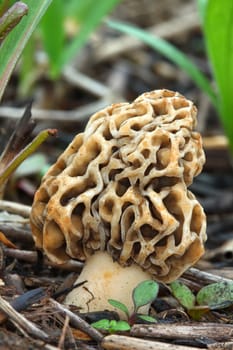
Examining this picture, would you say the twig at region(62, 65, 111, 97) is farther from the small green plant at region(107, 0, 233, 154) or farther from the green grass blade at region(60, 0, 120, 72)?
the small green plant at region(107, 0, 233, 154)

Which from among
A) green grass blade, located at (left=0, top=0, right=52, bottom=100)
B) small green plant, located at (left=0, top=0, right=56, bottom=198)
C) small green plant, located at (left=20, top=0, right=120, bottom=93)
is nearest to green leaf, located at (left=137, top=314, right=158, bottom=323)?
small green plant, located at (left=0, top=0, right=56, bottom=198)

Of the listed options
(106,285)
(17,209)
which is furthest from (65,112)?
(106,285)

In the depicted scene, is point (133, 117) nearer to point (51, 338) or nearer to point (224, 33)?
point (51, 338)

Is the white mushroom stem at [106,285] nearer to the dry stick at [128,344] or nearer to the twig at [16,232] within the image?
the dry stick at [128,344]

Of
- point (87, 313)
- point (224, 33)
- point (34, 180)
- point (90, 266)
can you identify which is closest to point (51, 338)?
point (87, 313)

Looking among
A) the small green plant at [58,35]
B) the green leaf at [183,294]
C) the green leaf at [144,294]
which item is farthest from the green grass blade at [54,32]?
the green leaf at [144,294]

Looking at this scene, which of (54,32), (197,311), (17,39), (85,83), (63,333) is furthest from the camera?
(85,83)

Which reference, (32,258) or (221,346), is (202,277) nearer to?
(221,346)
